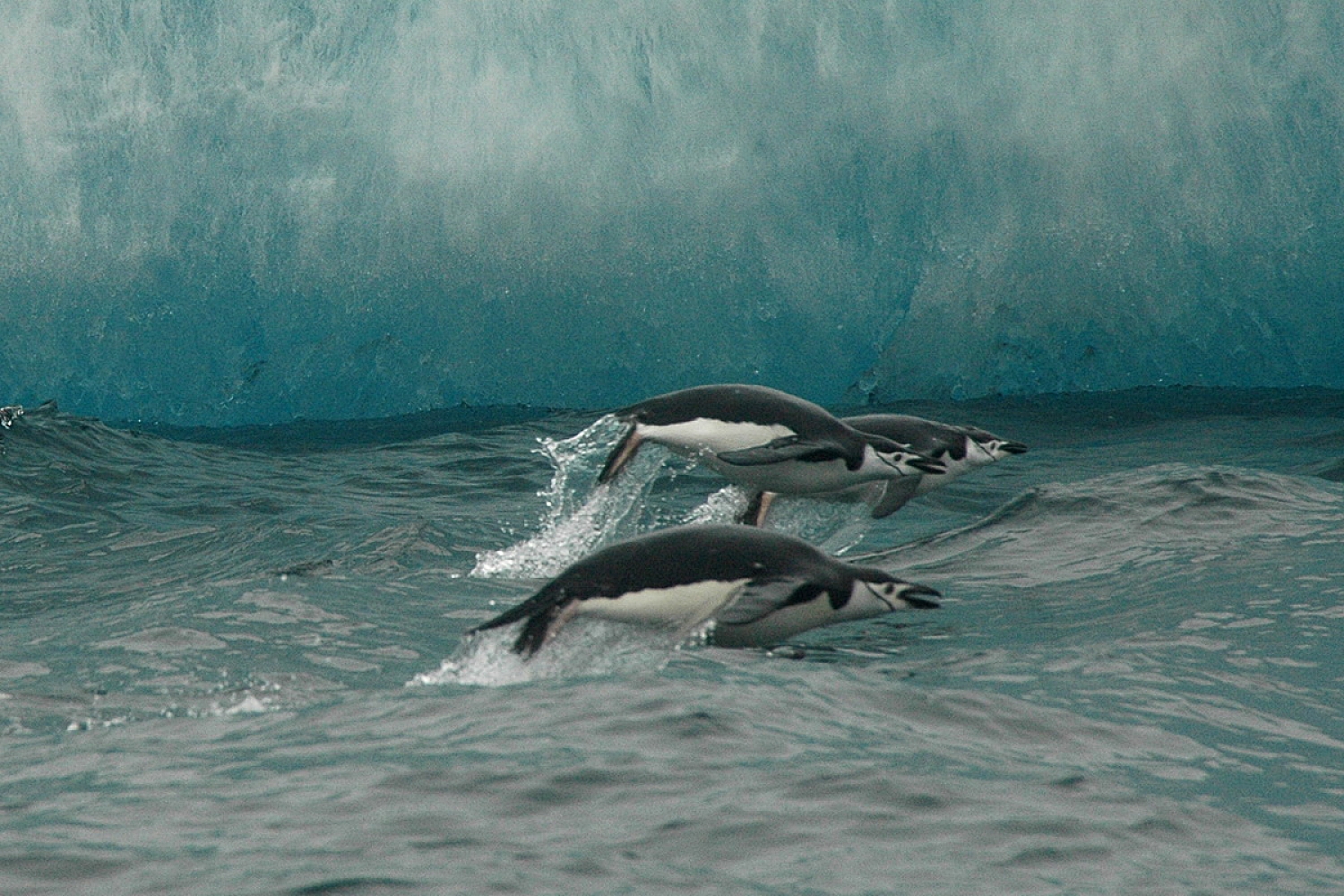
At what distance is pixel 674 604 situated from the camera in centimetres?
602

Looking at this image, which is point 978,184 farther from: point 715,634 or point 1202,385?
point 715,634

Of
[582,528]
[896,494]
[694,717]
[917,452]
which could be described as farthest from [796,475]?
[694,717]

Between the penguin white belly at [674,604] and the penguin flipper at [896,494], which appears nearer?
→ the penguin white belly at [674,604]

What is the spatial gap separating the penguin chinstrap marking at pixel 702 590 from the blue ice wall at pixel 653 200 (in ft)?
48.4

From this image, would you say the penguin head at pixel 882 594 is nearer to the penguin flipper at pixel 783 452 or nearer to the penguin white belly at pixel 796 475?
the penguin flipper at pixel 783 452

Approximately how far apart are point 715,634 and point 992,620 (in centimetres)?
195

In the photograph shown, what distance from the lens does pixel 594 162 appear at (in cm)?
2238

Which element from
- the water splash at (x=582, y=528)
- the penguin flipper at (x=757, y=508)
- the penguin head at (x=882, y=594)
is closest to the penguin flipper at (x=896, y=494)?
the penguin flipper at (x=757, y=508)

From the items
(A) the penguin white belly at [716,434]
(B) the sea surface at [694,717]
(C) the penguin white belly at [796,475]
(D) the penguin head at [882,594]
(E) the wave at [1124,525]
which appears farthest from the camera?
(E) the wave at [1124,525]

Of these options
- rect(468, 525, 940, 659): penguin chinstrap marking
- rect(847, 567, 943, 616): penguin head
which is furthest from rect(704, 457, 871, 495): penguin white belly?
rect(468, 525, 940, 659): penguin chinstrap marking

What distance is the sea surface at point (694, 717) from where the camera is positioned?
341 centimetres

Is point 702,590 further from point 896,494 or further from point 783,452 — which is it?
point 896,494

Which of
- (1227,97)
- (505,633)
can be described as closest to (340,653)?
(505,633)

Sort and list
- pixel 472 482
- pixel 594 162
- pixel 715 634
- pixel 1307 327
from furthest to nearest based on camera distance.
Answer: pixel 594 162 → pixel 1307 327 → pixel 472 482 → pixel 715 634
